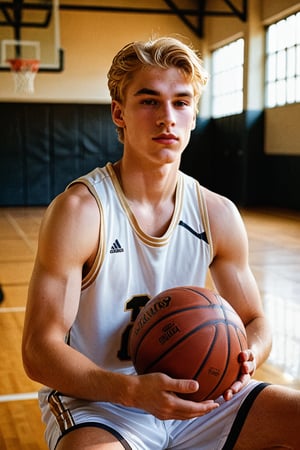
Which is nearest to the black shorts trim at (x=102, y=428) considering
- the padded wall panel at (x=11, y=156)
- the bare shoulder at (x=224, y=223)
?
the bare shoulder at (x=224, y=223)

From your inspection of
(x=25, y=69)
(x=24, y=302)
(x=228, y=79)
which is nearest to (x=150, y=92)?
(x=24, y=302)

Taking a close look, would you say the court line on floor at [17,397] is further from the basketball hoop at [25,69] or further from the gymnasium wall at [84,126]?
the gymnasium wall at [84,126]

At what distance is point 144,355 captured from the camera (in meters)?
1.67

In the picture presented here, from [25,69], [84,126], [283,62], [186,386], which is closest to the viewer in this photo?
[186,386]

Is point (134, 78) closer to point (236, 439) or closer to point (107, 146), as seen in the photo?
point (236, 439)

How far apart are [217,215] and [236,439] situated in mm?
658

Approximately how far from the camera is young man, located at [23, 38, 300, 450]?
164 cm

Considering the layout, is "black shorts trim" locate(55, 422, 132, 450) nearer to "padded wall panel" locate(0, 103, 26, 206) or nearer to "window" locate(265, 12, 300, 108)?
"window" locate(265, 12, 300, 108)

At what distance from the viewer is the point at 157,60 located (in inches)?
73.2

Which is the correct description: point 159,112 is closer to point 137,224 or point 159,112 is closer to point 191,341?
point 137,224

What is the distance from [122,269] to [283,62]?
10.1 meters

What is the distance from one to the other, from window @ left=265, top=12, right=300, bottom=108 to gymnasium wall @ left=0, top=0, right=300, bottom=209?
0.70m

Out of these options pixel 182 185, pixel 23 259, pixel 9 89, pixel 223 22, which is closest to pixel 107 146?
pixel 9 89

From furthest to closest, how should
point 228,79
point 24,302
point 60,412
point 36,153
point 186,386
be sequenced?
point 36,153 → point 228,79 → point 24,302 → point 60,412 → point 186,386
